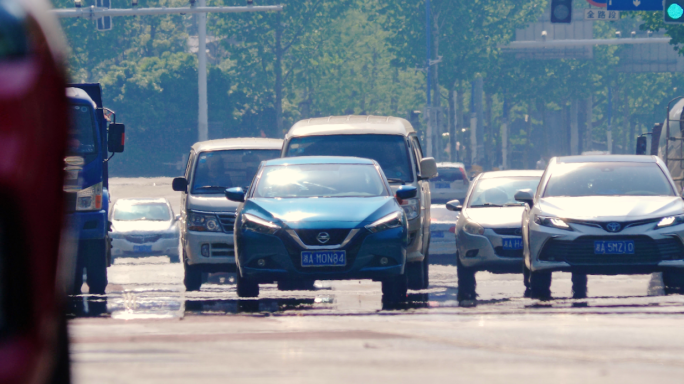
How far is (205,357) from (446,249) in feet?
47.2

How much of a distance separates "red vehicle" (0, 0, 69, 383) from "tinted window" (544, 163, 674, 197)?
36.0 ft

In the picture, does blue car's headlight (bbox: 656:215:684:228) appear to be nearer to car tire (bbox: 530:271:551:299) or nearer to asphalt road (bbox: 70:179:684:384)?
asphalt road (bbox: 70:179:684:384)

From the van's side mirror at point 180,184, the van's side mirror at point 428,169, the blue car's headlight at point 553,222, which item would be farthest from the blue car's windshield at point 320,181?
the van's side mirror at point 180,184

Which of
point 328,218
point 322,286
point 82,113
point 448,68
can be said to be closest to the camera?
point 328,218

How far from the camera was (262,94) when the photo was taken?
72.9m

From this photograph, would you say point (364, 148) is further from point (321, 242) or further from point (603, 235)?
point (321, 242)

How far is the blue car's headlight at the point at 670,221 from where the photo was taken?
37.1 feet

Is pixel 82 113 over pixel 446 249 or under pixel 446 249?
over

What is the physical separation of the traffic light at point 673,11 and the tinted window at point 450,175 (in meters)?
6.12

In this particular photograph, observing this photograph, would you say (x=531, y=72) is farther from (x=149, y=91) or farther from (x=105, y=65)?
(x=105, y=65)

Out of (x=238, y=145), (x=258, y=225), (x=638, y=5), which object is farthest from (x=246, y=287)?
(x=638, y=5)

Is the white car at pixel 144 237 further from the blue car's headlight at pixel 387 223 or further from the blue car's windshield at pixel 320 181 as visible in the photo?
Result: the blue car's headlight at pixel 387 223

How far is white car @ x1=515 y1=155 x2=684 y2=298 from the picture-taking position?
441 inches

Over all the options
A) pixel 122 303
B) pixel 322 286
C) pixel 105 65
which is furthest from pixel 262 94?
pixel 122 303
